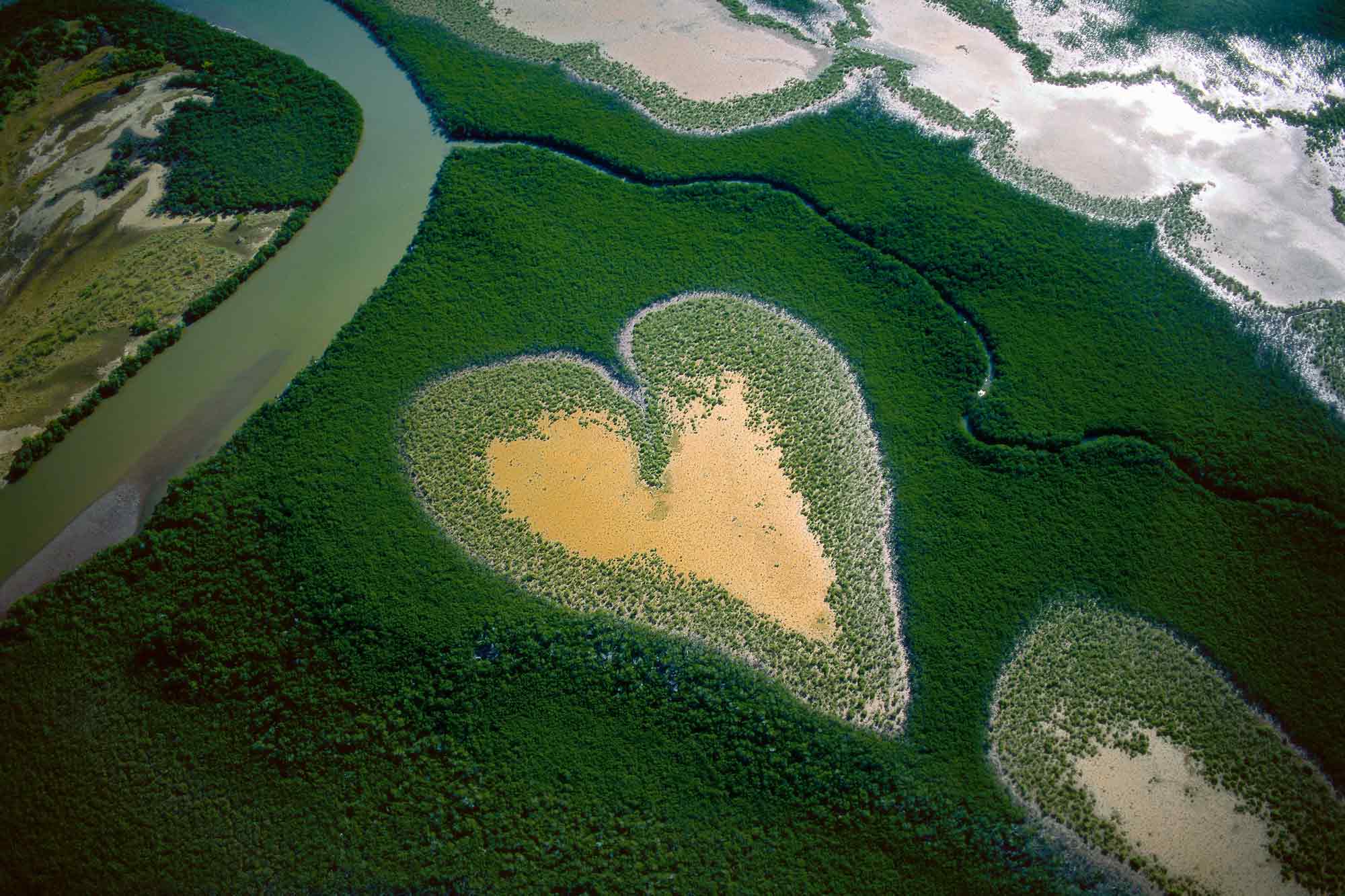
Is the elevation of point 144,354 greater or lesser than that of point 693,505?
lesser

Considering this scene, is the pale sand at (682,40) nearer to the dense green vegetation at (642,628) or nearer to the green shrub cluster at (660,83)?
the green shrub cluster at (660,83)

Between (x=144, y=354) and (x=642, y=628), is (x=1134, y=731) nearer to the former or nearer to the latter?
(x=642, y=628)

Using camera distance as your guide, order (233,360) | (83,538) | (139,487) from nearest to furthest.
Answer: (83,538), (139,487), (233,360)

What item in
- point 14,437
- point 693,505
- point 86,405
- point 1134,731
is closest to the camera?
point 1134,731

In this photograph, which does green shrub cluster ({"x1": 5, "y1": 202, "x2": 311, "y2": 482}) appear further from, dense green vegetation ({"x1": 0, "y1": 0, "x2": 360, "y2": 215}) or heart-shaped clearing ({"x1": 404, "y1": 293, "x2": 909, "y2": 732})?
heart-shaped clearing ({"x1": 404, "y1": 293, "x2": 909, "y2": 732})

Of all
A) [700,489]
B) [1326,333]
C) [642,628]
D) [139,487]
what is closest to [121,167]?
[139,487]

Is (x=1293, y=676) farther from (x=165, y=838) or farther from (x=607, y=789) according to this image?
(x=165, y=838)

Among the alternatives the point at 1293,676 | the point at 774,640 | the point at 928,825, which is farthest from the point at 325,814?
the point at 1293,676

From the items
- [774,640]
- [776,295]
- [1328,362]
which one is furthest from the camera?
[776,295]
